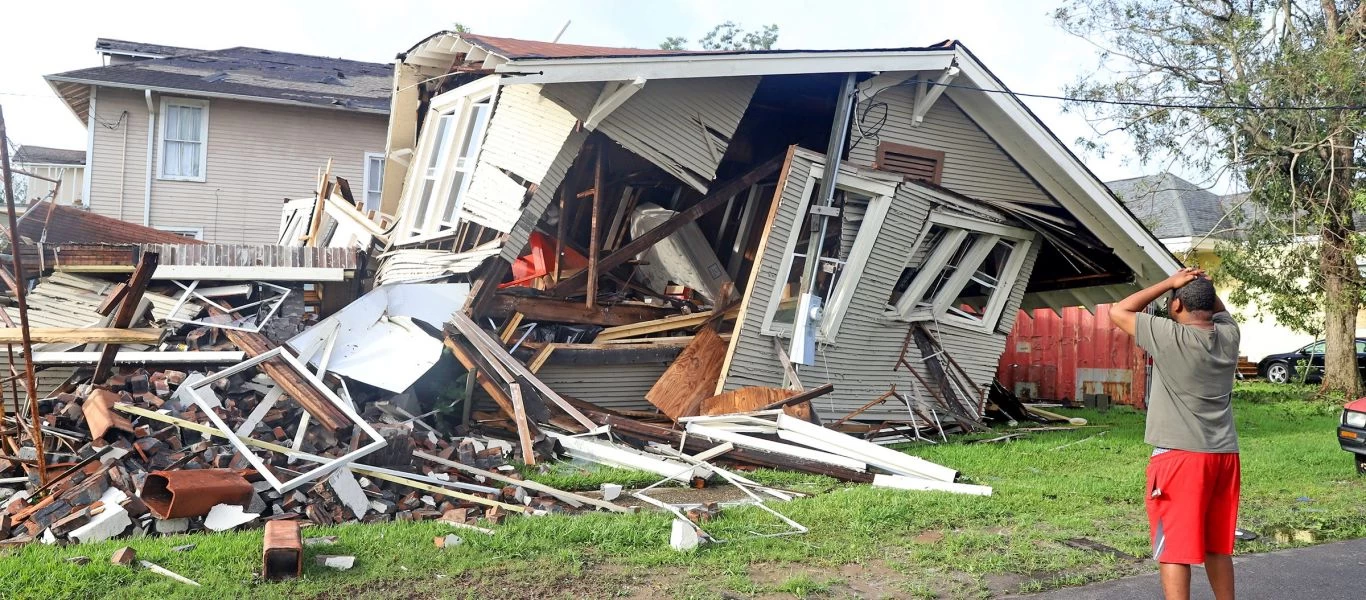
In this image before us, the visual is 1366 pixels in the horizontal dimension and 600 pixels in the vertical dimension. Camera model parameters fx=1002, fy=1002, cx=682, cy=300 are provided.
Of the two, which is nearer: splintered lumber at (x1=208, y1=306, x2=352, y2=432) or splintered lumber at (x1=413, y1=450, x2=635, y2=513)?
splintered lumber at (x1=413, y1=450, x2=635, y2=513)

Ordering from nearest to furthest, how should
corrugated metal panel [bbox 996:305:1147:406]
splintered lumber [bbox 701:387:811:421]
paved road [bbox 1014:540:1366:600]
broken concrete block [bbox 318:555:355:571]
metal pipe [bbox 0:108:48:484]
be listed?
broken concrete block [bbox 318:555:355:571] < paved road [bbox 1014:540:1366:600] < metal pipe [bbox 0:108:48:484] < splintered lumber [bbox 701:387:811:421] < corrugated metal panel [bbox 996:305:1147:406]

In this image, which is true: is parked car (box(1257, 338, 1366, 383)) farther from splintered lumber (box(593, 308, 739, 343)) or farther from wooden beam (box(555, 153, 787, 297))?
splintered lumber (box(593, 308, 739, 343))

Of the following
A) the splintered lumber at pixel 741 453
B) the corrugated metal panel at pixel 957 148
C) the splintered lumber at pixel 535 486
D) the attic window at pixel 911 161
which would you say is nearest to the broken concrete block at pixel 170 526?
the splintered lumber at pixel 535 486

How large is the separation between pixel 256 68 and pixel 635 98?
52.6ft

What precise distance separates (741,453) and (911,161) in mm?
4993

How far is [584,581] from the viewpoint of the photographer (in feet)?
17.0

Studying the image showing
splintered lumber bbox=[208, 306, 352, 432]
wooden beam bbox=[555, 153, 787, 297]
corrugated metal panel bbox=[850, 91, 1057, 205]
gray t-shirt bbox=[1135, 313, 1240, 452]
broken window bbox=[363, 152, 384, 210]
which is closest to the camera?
gray t-shirt bbox=[1135, 313, 1240, 452]

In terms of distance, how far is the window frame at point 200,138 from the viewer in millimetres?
21078

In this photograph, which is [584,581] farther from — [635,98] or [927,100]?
[927,100]

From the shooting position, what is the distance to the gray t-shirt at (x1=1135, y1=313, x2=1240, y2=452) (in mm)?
4359

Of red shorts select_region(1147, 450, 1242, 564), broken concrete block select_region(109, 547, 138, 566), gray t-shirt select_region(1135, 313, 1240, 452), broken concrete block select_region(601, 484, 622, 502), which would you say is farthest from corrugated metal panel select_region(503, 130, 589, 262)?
red shorts select_region(1147, 450, 1242, 564)

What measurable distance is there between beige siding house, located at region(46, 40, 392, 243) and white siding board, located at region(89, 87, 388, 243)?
0.02 m

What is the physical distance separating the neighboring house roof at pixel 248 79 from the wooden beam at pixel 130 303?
13806 mm

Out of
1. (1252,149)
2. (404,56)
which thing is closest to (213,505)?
(404,56)
